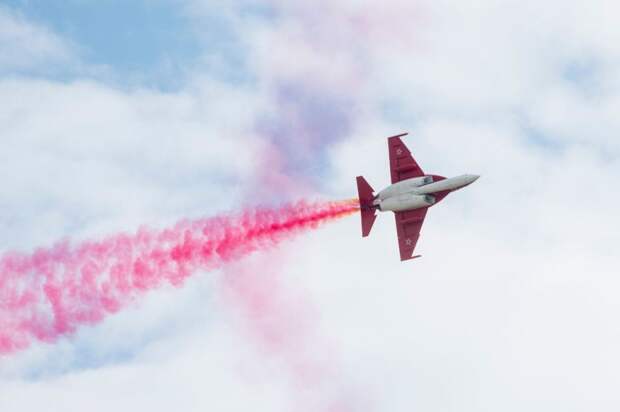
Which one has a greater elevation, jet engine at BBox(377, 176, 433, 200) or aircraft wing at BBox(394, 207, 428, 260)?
jet engine at BBox(377, 176, 433, 200)

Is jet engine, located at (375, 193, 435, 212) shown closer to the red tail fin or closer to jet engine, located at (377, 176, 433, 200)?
jet engine, located at (377, 176, 433, 200)

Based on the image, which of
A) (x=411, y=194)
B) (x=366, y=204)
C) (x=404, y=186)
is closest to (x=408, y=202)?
A: (x=411, y=194)

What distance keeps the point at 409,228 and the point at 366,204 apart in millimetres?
4946

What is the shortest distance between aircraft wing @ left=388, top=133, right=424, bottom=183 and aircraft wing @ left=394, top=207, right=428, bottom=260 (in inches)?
139

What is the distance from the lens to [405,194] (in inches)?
7402

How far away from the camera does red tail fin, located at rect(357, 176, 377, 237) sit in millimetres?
188875

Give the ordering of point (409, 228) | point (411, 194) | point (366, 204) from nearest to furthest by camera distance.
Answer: point (411, 194)
point (366, 204)
point (409, 228)

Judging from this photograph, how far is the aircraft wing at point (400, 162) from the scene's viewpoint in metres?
190

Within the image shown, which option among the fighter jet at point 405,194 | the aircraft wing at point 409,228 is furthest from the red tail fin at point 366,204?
the aircraft wing at point 409,228

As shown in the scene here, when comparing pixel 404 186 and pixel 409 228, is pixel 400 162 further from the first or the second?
pixel 409 228

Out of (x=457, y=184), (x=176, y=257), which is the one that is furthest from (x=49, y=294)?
(x=457, y=184)

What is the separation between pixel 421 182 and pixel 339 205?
31.0 feet

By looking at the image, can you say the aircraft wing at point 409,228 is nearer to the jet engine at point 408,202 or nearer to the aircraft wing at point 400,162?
the jet engine at point 408,202

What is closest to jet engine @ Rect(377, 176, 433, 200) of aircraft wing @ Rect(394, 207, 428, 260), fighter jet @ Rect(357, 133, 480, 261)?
fighter jet @ Rect(357, 133, 480, 261)
